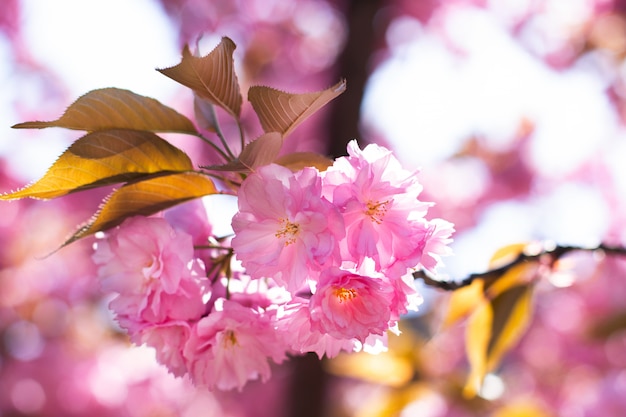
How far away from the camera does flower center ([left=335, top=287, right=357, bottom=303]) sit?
0.63 meters

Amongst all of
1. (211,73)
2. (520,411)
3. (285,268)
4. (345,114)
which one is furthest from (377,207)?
(345,114)

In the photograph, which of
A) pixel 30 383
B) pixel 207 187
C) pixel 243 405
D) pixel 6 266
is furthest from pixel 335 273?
pixel 6 266

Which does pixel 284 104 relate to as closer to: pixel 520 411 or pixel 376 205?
pixel 376 205

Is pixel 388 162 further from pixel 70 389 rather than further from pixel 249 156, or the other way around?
pixel 70 389

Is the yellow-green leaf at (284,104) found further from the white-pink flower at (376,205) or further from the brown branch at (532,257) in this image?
the brown branch at (532,257)

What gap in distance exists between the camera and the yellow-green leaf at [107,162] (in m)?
0.71

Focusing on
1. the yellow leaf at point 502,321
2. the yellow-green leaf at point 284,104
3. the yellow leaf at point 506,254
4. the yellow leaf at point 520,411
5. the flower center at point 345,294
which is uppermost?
the yellow-green leaf at point 284,104

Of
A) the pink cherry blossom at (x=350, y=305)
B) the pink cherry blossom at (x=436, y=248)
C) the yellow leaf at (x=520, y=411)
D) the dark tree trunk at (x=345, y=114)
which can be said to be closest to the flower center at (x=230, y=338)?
the pink cherry blossom at (x=350, y=305)

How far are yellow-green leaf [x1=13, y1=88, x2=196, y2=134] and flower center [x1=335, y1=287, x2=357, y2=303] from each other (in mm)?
272

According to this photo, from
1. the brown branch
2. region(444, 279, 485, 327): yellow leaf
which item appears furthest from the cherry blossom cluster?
region(444, 279, 485, 327): yellow leaf

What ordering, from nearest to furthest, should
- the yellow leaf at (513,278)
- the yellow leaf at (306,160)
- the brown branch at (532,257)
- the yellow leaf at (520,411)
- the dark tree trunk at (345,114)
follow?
the yellow leaf at (306,160)
the brown branch at (532,257)
the yellow leaf at (513,278)
the yellow leaf at (520,411)
the dark tree trunk at (345,114)

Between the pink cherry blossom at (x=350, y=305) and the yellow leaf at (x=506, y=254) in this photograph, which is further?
the yellow leaf at (x=506, y=254)

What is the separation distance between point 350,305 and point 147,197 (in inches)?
10.4

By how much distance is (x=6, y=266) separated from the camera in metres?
4.34
